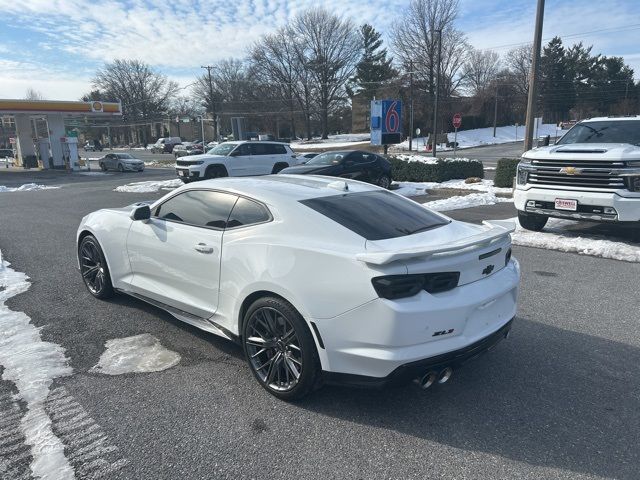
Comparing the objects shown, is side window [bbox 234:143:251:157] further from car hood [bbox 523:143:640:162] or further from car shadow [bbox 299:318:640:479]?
car shadow [bbox 299:318:640:479]

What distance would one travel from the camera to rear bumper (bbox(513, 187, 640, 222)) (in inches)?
280

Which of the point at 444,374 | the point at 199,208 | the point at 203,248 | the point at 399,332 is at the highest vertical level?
the point at 199,208

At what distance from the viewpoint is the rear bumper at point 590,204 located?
7.12 metres

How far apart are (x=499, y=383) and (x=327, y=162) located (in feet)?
41.1

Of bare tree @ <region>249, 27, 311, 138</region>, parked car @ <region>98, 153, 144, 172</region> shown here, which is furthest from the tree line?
parked car @ <region>98, 153, 144, 172</region>

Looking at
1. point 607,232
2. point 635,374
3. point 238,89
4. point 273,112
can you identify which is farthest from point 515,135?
point 635,374

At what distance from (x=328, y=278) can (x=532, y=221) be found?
23.3ft

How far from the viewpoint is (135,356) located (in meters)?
3.95

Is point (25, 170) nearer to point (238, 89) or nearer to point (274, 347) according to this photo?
point (274, 347)

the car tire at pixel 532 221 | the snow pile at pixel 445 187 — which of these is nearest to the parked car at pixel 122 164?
the snow pile at pixel 445 187

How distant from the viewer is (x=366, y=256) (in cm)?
277

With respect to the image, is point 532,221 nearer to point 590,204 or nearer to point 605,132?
point 590,204

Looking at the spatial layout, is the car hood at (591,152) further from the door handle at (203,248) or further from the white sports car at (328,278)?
the door handle at (203,248)

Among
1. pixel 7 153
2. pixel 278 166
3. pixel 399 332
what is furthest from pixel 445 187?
pixel 7 153
